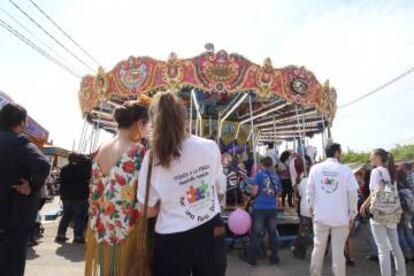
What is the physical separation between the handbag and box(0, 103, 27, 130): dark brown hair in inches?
68.2

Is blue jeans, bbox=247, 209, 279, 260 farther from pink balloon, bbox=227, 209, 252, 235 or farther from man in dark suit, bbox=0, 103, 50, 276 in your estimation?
man in dark suit, bbox=0, 103, 50, 276

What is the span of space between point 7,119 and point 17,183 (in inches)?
22.0

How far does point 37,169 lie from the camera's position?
3.05 m

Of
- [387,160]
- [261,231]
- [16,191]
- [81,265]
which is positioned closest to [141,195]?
[16,191]

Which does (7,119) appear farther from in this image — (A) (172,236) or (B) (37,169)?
(A) (172,236)

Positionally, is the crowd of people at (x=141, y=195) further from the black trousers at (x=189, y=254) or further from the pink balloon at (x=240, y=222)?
the pink balloon at (x=240, y=222)

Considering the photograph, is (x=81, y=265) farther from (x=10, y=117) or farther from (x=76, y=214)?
(x=10, y=117)

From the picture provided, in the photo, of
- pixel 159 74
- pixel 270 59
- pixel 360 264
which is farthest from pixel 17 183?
pixel 270 59

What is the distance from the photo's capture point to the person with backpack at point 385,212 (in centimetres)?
440

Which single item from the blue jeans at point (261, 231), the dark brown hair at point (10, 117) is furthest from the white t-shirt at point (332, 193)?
the dark brown hair at point (10, 117)

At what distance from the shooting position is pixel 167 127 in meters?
2.05

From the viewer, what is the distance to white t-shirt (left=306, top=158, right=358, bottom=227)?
414 centimetres

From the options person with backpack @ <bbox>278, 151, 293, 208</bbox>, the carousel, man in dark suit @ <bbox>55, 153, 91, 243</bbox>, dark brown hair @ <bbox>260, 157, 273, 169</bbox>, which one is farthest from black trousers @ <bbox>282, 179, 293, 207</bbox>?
man in dark suit @ <bbox>55, 153, 91, 243</bbox>

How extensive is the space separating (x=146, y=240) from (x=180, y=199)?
333 millimetres
